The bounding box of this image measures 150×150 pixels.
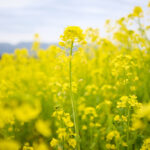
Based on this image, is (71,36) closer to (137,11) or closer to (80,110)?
(80,110)

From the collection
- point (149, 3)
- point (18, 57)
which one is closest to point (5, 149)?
point (149, 3)

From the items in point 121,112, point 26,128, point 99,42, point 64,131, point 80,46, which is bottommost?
point 26,128

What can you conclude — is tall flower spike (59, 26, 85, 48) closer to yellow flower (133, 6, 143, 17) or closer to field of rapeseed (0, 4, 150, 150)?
field of rapeseed (0, 4, 150, 150)

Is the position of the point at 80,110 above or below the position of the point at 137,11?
below

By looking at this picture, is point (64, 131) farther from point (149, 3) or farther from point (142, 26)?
point (149, 3)

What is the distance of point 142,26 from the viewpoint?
4.16m

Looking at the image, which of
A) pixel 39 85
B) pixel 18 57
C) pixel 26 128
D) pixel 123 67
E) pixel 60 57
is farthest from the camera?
pixel 18 57

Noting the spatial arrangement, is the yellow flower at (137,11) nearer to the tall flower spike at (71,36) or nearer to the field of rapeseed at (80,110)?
the field of rapeseed at (80,110)

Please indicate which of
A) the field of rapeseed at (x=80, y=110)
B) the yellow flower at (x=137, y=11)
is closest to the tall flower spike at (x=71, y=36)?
the field of rapeseed at (x=80, y=110)

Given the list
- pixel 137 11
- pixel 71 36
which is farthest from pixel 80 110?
pixel 137 11

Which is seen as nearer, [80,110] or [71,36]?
[71,36]

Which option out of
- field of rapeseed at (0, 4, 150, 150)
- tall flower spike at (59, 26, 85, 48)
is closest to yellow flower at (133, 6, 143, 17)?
field of rapeseed at (0, 4, 150, 150)

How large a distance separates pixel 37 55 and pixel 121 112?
7.46 meters

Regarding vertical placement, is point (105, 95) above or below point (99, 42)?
below
